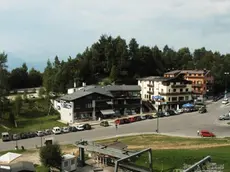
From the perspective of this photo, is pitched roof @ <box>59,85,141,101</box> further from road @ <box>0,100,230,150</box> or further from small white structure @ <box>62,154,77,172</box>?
small white structure @ <box>62,154,77,172</box>

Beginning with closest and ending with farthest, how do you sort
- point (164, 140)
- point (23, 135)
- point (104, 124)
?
point (164, 140) < point (23, 135) < point (104, 124)

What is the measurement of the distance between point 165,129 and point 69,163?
1052 inches

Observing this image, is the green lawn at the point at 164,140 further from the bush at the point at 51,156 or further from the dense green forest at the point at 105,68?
the dense green forest at the point at 105,68

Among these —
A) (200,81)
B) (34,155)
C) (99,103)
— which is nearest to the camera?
(34,155)

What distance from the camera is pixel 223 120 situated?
2442 inches

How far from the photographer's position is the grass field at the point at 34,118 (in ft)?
199

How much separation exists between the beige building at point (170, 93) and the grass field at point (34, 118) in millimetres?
23111

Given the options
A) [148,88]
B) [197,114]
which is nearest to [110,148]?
[197,114]

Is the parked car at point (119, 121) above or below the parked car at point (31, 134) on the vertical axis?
above

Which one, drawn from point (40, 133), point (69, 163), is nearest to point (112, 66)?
point (40, 133)

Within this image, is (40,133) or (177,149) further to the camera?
(40,133)

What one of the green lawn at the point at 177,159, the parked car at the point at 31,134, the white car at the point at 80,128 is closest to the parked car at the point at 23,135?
the parked car at the point at 31,134

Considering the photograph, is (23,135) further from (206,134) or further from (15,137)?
(206,134)

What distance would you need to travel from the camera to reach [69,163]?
32656 mm
